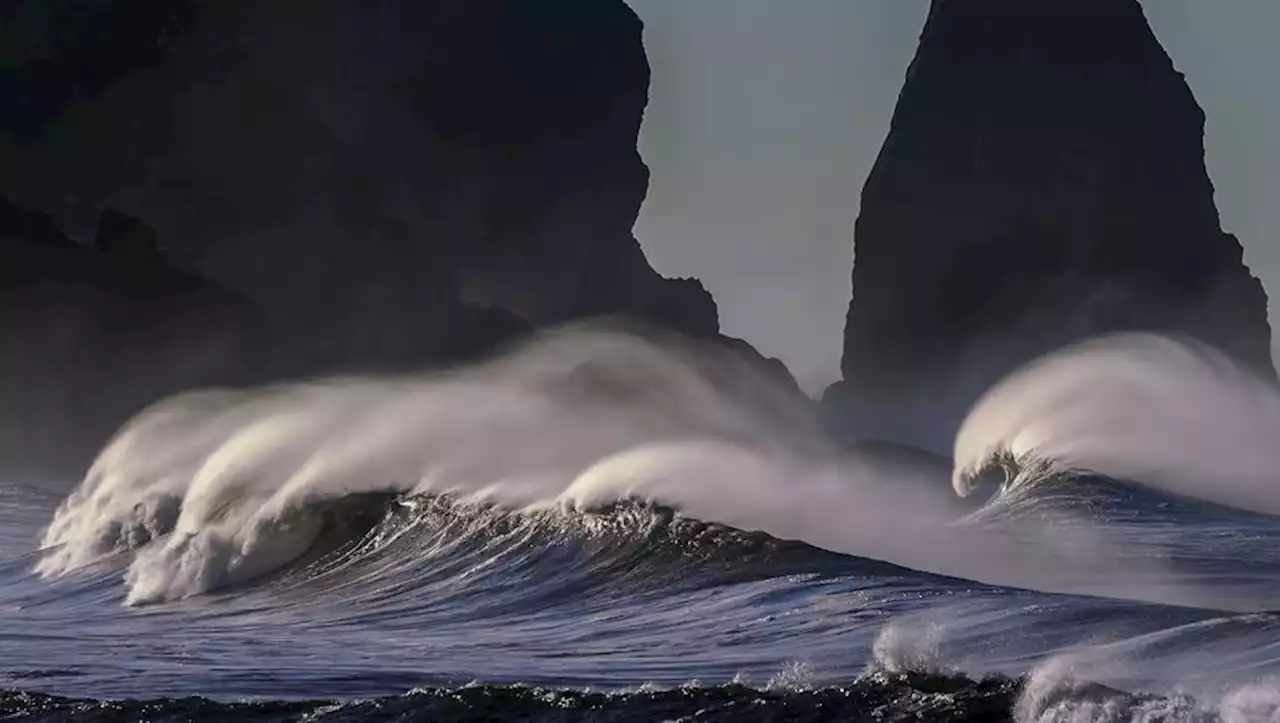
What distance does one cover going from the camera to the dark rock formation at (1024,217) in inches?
4210

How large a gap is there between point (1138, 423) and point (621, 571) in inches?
762

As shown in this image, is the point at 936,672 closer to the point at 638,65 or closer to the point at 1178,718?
the point at 1178,718

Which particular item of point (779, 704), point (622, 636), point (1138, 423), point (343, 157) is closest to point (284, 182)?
point (343, 157)

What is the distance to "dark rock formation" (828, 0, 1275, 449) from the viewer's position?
107 m

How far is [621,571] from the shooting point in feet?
60.1

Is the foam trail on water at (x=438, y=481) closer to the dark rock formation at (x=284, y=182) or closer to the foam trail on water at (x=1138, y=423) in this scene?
→ the foam trail on water at (x=1138, y=423)

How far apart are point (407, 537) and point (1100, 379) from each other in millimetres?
21525

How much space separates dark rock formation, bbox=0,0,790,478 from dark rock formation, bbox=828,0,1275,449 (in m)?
19.8

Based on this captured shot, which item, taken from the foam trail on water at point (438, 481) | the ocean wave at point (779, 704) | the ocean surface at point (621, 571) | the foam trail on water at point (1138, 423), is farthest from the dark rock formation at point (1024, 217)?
the ocean wave at point (779, 704)

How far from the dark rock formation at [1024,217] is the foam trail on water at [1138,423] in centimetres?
5837

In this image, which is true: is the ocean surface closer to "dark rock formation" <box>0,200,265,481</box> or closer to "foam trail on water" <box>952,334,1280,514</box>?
"foam trail on water" <box>952,334,1280,514</box>

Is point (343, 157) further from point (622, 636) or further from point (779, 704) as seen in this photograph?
point (779, 704)

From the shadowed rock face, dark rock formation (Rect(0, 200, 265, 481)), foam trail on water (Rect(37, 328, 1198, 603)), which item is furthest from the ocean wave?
the shadowed rock face

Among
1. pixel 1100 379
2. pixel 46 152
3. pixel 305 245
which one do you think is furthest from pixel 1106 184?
pixel 1100 379
